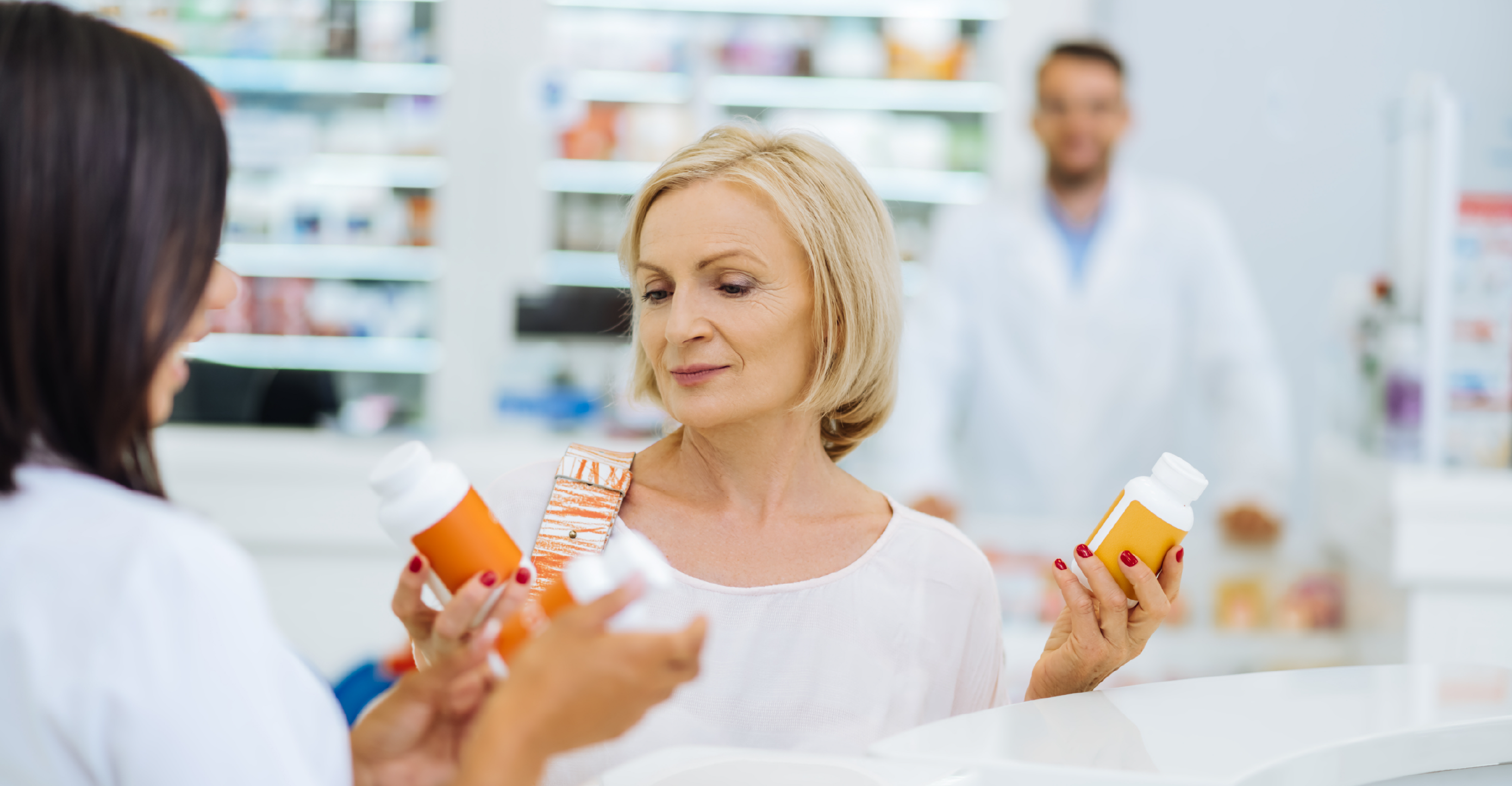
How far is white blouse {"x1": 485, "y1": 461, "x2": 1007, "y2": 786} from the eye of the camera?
1246 mm

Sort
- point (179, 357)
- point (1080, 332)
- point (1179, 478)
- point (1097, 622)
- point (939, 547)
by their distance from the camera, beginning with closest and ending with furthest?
point (179, 357)
point (1179, 478)
point (1097, 622)
point (939, 547)
point (1080, 332)

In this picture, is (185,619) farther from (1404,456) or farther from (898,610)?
(1404,456)

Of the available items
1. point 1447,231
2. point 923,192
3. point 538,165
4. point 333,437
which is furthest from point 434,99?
point 1447,231

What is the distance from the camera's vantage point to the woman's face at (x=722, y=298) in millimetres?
1310

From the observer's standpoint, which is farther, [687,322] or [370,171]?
[370,171]

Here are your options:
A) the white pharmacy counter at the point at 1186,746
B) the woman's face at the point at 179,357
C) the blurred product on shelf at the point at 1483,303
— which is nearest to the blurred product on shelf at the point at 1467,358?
the blurred product on shelf at the point at 1483,303

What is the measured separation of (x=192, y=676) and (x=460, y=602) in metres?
0.21

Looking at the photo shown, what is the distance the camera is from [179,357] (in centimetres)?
79

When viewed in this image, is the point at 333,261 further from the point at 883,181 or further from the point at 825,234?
the point at 825,234

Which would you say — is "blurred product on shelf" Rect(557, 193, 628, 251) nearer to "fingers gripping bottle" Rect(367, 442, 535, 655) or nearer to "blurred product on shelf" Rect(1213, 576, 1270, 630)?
"blurred product on shelf" Rect(1213, 576, 1270, 630)

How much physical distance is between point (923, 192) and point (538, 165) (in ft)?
4.59

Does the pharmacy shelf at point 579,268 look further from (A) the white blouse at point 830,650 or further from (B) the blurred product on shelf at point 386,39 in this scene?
(A) the white blouse at point 830,650

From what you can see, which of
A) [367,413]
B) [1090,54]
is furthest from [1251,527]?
[367,413]

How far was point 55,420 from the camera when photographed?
703 mm
